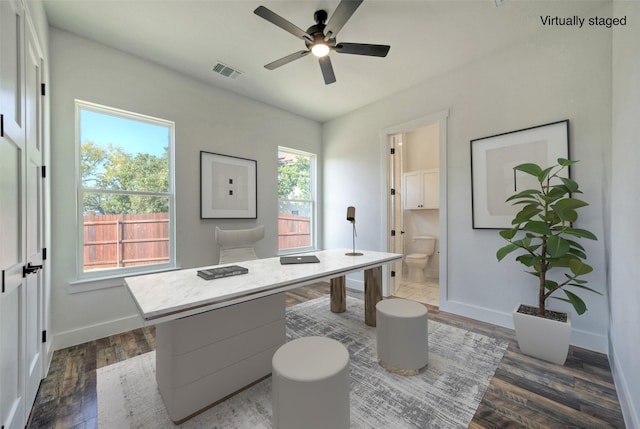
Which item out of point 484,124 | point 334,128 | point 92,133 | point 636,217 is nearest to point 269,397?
point 636,217

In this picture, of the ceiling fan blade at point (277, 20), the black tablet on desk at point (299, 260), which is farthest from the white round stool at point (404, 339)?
the ceiling fan blade at point (277, 20)

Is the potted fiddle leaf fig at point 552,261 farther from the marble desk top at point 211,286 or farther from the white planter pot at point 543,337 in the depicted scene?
the marble desk top at point 211,286

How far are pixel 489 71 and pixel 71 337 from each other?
16.3 ft

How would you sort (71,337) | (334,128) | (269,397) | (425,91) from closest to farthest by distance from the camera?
1. (269,397)
2. (71,337)
3. (425,91)
4. (334,128)

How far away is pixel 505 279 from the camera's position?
2664 millimetres

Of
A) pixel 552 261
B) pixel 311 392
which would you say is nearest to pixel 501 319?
pixel 552 261

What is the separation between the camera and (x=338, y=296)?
3049 mm

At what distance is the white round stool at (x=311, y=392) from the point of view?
3.74 feet

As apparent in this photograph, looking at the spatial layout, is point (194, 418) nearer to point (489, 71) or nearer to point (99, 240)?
point (99, 240)

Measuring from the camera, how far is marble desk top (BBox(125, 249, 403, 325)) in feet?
3.88

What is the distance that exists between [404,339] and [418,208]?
327cm

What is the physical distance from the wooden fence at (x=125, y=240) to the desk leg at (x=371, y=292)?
2.37 metres

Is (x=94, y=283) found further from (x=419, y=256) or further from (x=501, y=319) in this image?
(x=419, y=256)

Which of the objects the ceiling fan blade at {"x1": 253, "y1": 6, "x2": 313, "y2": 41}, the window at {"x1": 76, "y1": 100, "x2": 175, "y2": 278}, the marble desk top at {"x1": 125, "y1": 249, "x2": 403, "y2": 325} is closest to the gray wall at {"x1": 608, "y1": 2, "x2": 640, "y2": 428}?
the marble desk top at {"x1": 125, "y1": 249, "x2": 403, "y2": 325}
